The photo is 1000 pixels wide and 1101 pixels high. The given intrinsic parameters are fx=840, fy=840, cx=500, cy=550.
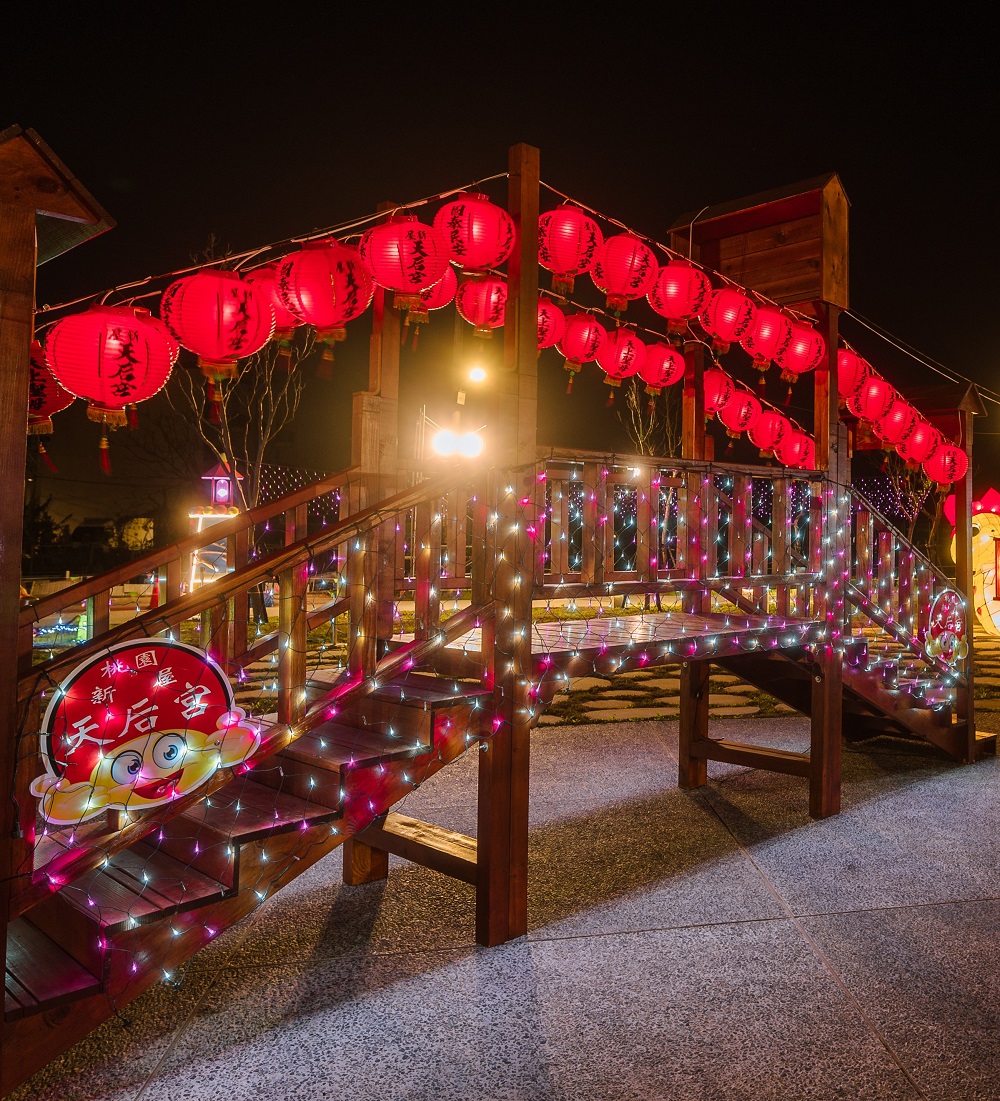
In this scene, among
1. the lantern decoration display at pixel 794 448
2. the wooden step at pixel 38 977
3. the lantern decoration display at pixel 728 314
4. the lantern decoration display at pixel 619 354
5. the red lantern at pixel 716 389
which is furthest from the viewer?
the lantern decoration display at pixel 794 448

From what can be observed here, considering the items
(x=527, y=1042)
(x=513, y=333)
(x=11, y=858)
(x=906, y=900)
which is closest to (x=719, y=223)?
(x=513, y=333)

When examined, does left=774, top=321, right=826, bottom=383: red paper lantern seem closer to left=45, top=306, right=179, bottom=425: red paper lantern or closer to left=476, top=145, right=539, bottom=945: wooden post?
left=476, top=145, right=539, bottom=945: wooden post

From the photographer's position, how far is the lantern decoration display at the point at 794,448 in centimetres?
912

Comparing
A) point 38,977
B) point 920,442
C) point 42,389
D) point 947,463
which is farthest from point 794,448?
point 38,977

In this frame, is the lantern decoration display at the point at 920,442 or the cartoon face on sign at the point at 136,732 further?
the lantern decoration display at the point at 920,442

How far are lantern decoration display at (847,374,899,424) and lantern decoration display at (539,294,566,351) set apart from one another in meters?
3.08

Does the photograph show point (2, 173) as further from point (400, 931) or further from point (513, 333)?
point (400, 931)

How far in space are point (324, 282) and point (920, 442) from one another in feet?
22.9

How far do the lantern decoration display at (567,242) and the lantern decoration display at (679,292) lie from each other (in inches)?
29.4

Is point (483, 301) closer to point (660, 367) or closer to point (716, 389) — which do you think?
point (660, 367)

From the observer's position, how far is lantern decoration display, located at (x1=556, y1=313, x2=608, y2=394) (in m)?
6.65

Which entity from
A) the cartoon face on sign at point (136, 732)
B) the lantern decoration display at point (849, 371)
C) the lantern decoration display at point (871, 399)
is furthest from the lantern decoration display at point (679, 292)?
the cartoon face on sign at point (136, 732)

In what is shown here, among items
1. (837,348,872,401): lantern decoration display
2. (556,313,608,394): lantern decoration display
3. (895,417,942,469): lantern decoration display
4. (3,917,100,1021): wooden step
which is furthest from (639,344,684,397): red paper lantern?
(3,917,100,1021): wooden step

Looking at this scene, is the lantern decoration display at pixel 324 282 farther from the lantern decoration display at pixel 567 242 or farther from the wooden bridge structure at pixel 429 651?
the lantern decoration display at pixel 567 242
